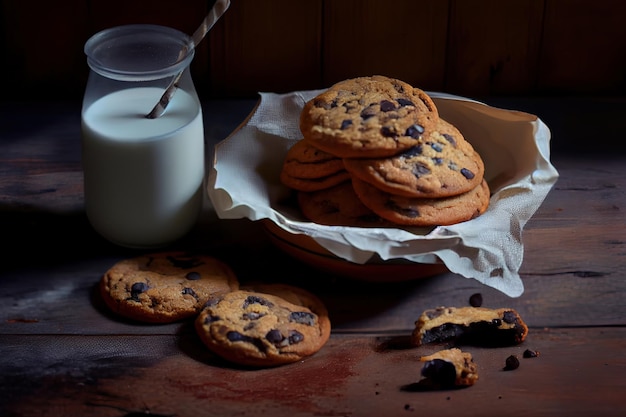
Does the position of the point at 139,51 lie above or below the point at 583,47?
above

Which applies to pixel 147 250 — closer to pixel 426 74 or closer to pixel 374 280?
pixel 374 280

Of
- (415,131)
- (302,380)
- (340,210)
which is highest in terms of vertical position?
(415,131)

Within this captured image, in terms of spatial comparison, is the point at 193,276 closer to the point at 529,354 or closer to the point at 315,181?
the point at 315,181

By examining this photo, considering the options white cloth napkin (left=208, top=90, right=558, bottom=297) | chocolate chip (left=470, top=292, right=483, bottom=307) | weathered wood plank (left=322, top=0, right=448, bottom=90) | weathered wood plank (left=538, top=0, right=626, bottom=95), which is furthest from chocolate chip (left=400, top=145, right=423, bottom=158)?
weathered wood plank (left=538, top=0, right=626, bottom=95)

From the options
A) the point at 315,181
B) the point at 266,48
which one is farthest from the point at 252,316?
the point at 266,48

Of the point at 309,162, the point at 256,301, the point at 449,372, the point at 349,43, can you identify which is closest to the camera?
the point at 449,372

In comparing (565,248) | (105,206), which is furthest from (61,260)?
(565,248)

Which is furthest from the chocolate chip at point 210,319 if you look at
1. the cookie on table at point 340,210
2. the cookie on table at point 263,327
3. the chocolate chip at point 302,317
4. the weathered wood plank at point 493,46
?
the weathered wood plank at point 493,46

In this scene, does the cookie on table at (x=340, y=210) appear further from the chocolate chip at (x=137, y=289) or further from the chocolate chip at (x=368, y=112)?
the chocolate chip at (x=137, y=289)
